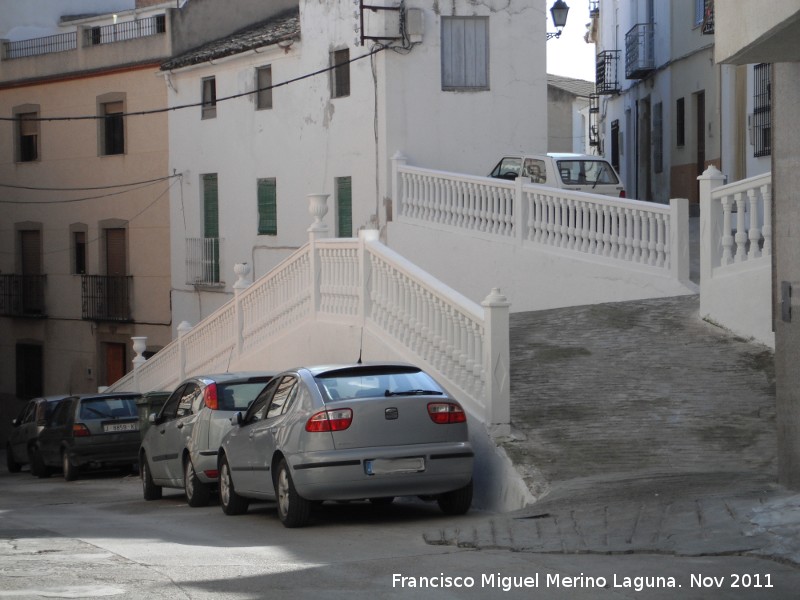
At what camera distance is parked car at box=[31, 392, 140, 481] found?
2038cm

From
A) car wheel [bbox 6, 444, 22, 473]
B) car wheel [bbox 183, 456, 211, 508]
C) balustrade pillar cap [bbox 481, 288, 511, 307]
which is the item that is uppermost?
balustrade pillar cap [bbox 481, 288, 511, 307]

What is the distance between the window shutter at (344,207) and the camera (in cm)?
2795

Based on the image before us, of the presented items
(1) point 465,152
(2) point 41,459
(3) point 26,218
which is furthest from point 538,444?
(3) point 26,218

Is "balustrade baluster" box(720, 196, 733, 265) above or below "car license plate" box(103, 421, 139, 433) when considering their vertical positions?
above

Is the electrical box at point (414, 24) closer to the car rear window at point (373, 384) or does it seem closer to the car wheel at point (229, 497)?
the car wheel at point (229, 497)

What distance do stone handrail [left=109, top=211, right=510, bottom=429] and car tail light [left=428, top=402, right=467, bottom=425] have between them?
1.22 metres

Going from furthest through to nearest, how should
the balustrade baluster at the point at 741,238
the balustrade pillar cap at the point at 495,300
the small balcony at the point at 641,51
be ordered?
the small balcony at the point at 641,51
the balustrade baluster at the point at 741,238
the balustrade pillar cap at the point at 495,300

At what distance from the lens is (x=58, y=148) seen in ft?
119

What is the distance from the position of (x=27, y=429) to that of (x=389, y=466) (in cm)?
1487

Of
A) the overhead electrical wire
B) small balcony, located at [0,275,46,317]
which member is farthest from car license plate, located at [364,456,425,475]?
small balcony, located at [0,275,46,317]

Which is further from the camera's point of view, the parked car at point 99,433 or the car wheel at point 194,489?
the parked car at point 99,433

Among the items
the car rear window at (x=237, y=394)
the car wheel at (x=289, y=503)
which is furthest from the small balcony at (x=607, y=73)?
the car wheel at (x=289, y=503)

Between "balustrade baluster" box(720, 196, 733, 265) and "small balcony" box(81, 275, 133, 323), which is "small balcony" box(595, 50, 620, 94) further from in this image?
"balustrade baluster" box(720, 196, 733, 265)

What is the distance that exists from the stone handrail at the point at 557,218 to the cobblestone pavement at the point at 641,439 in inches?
44.6
